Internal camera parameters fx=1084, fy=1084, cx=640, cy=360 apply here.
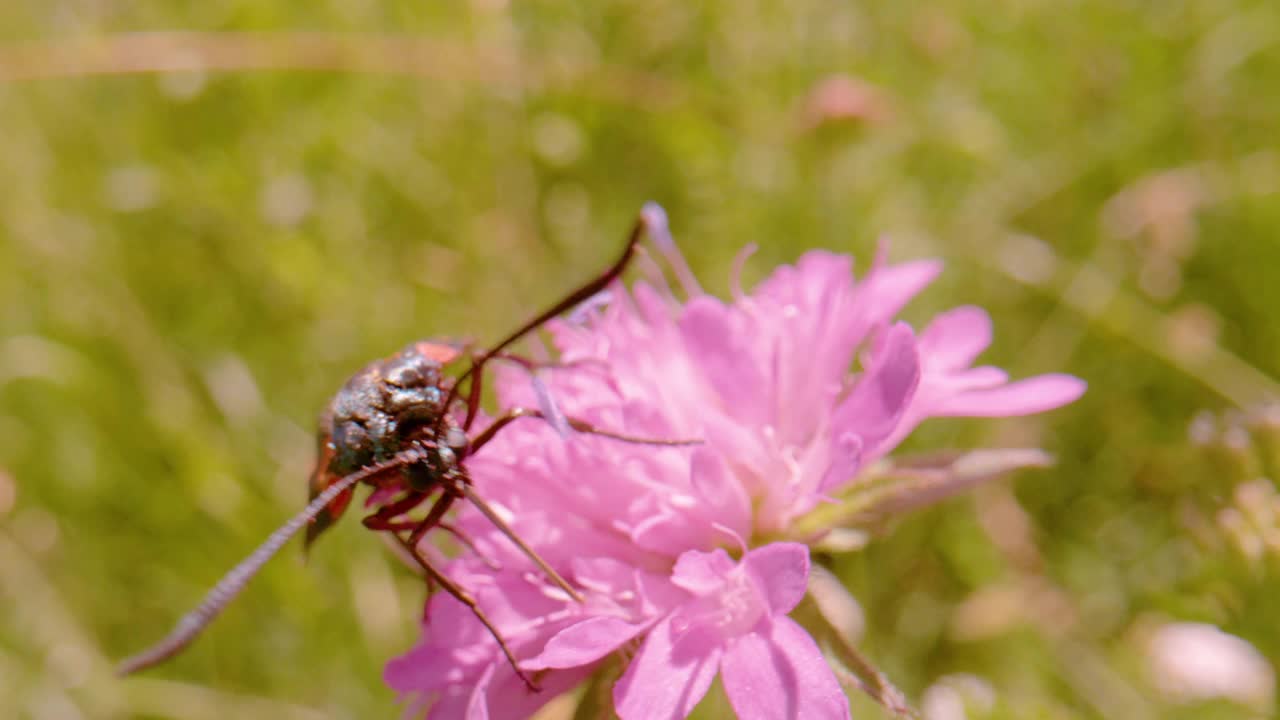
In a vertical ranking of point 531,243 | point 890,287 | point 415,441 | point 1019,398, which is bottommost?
point 1019,398


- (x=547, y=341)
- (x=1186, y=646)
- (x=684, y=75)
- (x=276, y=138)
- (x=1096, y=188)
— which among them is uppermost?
(x=276, y=138)

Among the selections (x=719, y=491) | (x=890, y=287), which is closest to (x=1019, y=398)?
(x=890, y=287)

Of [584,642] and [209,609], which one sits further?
[584,642]

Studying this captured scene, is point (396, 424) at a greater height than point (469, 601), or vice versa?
point (396, 424)

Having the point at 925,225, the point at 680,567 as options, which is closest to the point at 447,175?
the point at 925,225

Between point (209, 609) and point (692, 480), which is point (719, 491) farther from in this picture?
point (209, 609)

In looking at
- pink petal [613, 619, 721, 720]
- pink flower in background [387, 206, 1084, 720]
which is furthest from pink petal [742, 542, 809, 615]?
pink petal [613, 619, 721, 720]

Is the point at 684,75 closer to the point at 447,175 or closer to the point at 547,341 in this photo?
the point at 447,175
